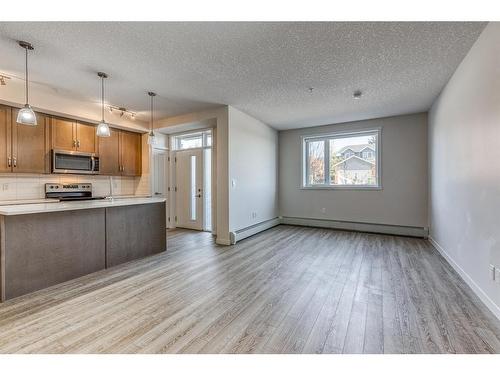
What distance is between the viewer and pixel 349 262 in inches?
140

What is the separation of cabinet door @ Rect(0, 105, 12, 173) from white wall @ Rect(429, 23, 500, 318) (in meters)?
6.19

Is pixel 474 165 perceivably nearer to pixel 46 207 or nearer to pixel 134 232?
pixel 134 232

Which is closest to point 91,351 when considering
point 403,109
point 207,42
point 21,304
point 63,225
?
point 21,304

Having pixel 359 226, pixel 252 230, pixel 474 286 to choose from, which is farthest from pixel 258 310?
pixel 359 226

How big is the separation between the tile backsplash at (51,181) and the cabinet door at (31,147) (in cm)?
36

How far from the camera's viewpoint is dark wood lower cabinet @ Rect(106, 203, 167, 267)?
3.39m

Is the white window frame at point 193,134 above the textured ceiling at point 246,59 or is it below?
below

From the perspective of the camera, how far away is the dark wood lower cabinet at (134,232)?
3.39 metres

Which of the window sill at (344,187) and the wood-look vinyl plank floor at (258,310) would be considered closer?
the wood-look vinyl plank floor at (258,310)

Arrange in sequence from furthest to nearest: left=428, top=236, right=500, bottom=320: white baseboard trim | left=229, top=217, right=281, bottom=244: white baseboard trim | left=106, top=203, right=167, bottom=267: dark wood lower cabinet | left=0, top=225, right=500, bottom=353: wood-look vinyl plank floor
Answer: left=229, top=217, right=281, bottom=244: white baseboard trim → left=106, top=203, right=167, bottom=267: dark wood lower cabinet → left=428, top=236, right=500, bottom=320: white baseboard trim → left=0, top=225, right=500, bottom=353: wood-look vinyl plank floor

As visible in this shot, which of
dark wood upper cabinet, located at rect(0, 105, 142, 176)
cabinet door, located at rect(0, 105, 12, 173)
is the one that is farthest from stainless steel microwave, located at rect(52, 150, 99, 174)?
cabinet door, located at rect(0, 105, 12, 173)

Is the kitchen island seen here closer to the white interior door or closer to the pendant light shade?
the pendant light shade

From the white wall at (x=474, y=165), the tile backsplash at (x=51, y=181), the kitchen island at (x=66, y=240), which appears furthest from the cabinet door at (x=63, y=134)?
the white wall at (x=474, y=165)

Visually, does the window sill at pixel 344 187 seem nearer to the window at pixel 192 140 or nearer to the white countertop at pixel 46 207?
the window at pixel 192 140
